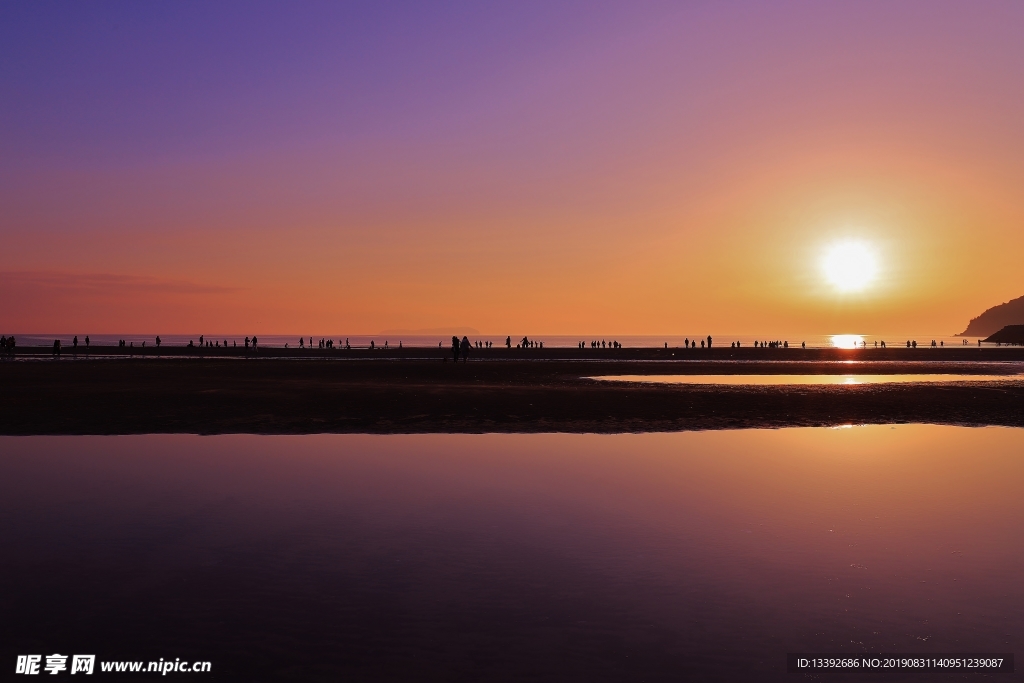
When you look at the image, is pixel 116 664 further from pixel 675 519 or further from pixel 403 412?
pixel 403 412

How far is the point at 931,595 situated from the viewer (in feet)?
25.6

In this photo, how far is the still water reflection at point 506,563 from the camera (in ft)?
21.1

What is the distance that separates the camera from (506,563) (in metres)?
8.79

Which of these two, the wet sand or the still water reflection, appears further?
the wet sand

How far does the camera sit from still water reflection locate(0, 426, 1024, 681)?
21.1ft

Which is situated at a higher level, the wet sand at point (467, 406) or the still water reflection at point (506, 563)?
the wet sand at point (467, 406)

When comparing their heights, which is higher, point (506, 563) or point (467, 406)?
point (467, 406)

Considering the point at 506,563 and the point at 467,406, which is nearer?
the point at 506,563

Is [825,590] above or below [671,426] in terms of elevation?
below

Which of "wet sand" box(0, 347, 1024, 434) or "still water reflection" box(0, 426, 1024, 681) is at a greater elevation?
"wet sand" box(0, 347, 1024, 434)

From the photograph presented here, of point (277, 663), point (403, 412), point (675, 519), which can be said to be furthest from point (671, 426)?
point (277, 663)

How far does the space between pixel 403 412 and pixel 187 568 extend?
17477 mm

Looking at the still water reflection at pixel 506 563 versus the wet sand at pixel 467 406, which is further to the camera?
the wet sand at pixel 467 406

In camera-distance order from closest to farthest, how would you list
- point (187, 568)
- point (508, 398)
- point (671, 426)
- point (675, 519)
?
point (187, 568) → point (675, 519) → point (671, 426) → point (508, 398)
